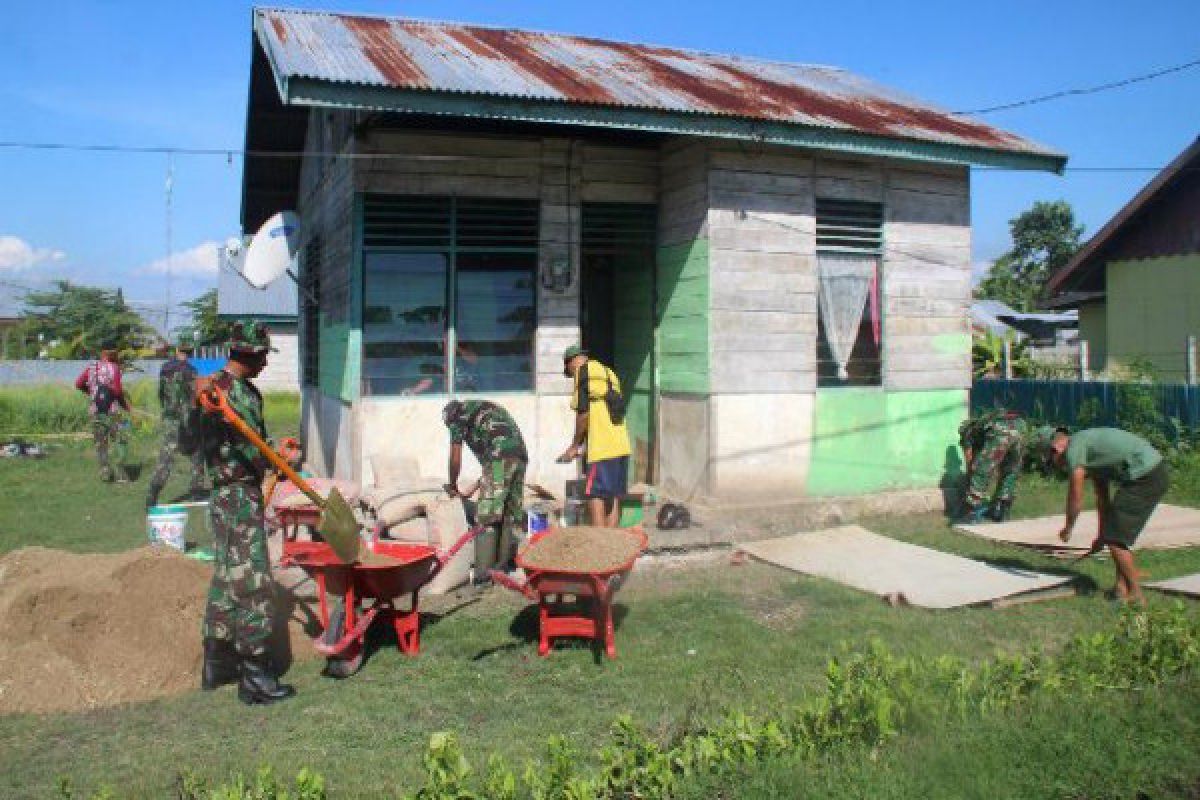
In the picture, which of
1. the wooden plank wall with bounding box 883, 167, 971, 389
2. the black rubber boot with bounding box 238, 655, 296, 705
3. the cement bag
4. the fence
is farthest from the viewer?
the fence

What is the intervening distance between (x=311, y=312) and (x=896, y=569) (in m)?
9.26

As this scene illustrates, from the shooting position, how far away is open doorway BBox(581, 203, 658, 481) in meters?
10.8

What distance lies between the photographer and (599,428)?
8.27 metres

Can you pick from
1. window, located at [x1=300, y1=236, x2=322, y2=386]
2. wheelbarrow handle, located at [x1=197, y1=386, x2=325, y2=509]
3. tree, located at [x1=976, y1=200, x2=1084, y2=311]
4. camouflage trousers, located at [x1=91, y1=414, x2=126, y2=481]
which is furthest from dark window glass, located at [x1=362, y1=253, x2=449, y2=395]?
tree, located at [x1=976, y1=200, x2=1084, y2=311]

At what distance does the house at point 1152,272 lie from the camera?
52.7ft

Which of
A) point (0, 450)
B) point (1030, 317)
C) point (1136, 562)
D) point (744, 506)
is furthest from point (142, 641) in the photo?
point (1030, 317)

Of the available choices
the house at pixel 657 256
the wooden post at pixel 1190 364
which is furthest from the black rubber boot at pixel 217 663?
the wooden post at pixel 1190 364

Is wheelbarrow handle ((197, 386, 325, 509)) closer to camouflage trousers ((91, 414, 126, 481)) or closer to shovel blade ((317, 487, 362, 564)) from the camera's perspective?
shovel blade ((317, 487, 362, 564))

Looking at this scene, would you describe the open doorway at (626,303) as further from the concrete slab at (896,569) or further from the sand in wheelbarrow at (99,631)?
the sand in wheelbarrow at (99,631)

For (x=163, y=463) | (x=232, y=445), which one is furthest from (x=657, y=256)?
(x=232, y=445)

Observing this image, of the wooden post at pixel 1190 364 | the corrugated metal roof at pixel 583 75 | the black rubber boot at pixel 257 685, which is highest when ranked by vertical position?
the corrugated metal roof at pixel 583 75

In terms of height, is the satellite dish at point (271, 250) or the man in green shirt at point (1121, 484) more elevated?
the satellite dish at point (271, 250)

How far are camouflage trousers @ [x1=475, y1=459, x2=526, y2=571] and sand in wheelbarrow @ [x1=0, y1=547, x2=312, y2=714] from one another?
1704mm

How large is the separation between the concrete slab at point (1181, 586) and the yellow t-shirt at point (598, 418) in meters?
4.40
